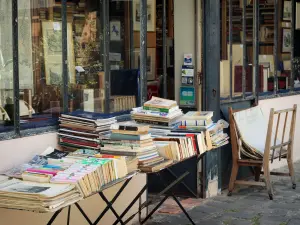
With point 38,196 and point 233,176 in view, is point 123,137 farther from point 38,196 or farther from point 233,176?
point 233,176

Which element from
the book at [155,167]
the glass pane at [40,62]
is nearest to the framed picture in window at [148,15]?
the glass pane at [40,62]

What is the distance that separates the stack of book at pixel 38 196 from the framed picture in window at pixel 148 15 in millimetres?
2651

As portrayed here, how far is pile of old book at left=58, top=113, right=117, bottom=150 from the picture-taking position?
16.1 feet

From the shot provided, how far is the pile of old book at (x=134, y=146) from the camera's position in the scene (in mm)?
4582

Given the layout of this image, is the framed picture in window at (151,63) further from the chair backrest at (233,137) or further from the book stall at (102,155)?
the book stall at (102,155)

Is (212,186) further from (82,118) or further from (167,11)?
(82,118)

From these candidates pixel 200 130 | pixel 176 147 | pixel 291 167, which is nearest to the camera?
pixel 176 147

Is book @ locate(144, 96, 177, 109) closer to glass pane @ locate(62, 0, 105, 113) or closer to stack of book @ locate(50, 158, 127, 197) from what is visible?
glass pane @ locate(62, 0, 105, 113)

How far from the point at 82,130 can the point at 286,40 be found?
16.8 feet

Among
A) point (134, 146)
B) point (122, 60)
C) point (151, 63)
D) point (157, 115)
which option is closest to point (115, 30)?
point (122, 60)

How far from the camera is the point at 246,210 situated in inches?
259

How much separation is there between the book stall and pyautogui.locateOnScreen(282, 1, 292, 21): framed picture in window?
399 centimetres

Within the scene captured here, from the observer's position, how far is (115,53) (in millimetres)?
5945

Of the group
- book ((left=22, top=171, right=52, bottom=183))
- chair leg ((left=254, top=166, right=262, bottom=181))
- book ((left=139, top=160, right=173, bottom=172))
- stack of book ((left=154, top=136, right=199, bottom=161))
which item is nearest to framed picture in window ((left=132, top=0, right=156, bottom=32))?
stack of book ((left=154, top=136, right=199, bottom=161))
